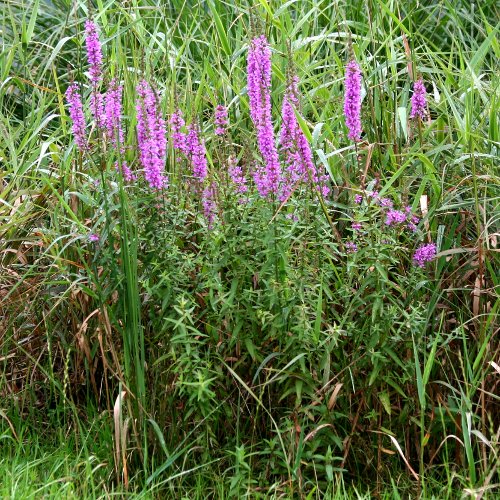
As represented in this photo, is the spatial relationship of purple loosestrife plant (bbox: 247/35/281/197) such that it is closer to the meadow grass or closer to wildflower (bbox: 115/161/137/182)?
the meadow grass

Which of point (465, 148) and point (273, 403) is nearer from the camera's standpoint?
point (273, 403)

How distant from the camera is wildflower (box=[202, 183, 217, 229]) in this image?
394 centimetres

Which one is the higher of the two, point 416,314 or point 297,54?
point 297,54

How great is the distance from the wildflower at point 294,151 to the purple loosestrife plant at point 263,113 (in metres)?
0.07

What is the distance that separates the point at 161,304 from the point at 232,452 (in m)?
0.67

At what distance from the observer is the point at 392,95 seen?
4.96 m

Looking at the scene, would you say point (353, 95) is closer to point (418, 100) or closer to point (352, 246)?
point (418, 100)

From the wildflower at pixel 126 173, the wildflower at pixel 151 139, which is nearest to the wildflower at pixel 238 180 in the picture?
the wildflower at pixel 151 139

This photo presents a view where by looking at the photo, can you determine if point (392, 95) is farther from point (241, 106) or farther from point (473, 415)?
point (473, 415)

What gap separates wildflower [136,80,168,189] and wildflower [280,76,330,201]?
486mm

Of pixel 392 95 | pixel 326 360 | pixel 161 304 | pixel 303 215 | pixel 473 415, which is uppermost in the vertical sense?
pixel 392 95

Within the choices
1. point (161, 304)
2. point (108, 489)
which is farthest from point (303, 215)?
point (108, 489)

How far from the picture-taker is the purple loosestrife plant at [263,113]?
12.3ft

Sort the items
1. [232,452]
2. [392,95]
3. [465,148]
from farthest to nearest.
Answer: [392,95] < [465,148] < [232,452]
